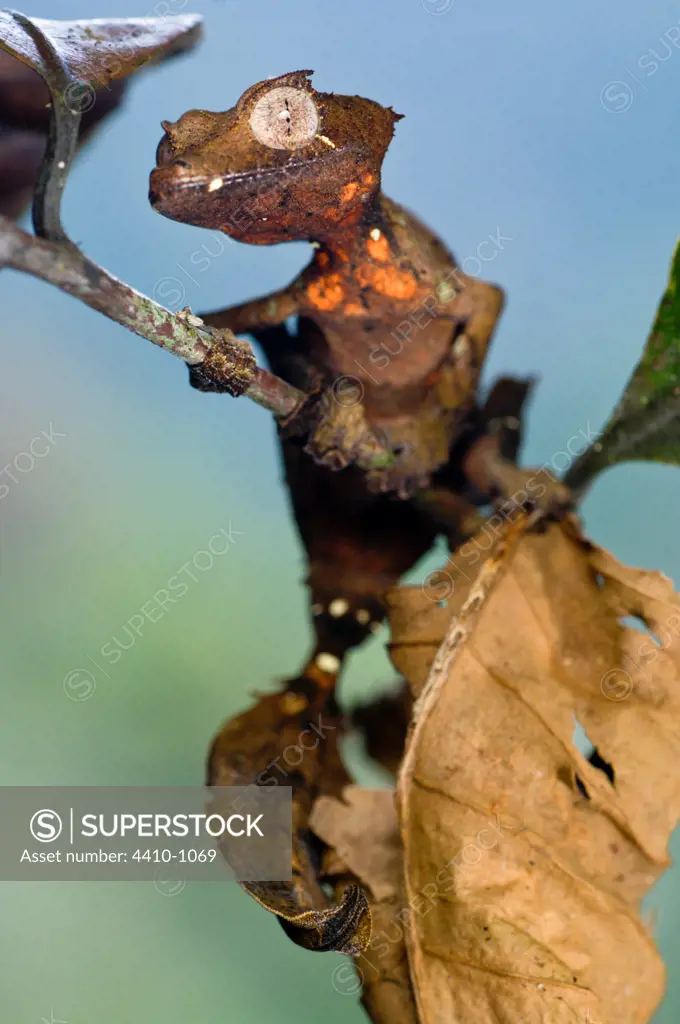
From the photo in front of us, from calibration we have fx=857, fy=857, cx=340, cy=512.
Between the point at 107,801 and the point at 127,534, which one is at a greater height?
the point at 127,534

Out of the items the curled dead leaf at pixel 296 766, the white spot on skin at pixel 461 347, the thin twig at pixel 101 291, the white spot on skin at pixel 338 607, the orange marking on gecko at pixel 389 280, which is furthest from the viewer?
the white spot on skin at pixel 338 607

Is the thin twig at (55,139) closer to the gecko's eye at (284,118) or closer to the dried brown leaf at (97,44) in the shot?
the dried brown leaf at (97,44)

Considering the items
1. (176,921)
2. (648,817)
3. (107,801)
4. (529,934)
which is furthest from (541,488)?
(176,921)

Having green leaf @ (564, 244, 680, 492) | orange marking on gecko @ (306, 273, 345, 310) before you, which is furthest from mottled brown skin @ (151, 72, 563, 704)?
green leaf @ (564, 244, 680, 492)

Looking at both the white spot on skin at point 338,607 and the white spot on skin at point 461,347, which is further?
the white spot on skin at point 338,607

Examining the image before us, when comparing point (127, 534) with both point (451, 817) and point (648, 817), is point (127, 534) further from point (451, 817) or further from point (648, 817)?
point (648, 817)

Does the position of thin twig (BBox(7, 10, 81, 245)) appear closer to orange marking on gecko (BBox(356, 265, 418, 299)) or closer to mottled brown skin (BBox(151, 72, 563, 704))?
mottled brown skin (BBox(151, 72, 563, 704))

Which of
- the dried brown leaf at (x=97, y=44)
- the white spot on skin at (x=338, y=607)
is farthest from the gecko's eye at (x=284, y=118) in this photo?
the white spot on skin at (x=338, y=607)
